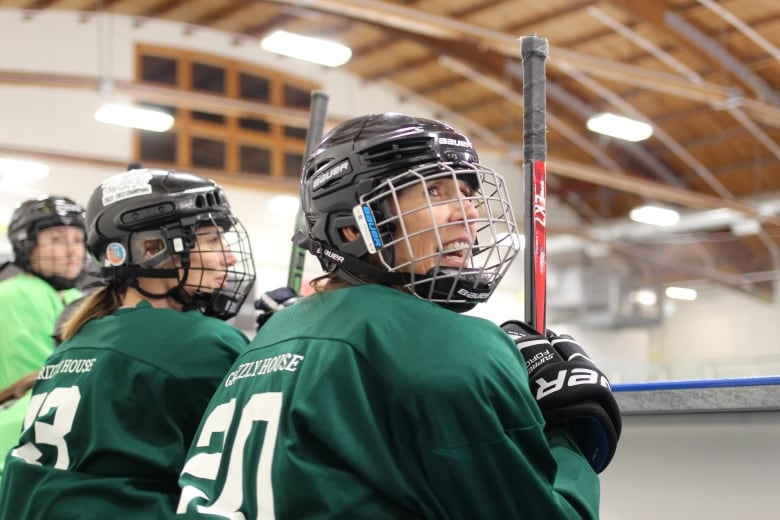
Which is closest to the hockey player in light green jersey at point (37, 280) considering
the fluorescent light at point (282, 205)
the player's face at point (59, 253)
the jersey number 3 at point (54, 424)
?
the player's face at point (59, 253)

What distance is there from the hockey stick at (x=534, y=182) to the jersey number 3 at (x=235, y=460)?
0.80 m

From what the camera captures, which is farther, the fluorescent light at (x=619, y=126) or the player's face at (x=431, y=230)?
the fluorescent light at (x=619, y=126)

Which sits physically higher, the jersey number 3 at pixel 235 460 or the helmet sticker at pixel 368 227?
the helmet sticker at pixel 368 227

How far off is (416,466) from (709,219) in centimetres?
2018

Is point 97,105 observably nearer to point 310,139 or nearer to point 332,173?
point 310,139

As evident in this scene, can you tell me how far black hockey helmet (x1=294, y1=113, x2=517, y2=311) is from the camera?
1.91 m

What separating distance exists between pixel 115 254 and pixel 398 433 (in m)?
1.44

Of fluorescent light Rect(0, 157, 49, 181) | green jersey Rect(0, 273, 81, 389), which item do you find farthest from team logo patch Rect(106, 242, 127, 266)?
fluorescent light Rect(0, 157, 49, 181)

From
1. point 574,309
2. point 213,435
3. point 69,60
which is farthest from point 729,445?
point 69,60

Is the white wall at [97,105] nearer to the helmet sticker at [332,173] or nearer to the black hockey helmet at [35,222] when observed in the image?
the black hockey helmet at [35,222]

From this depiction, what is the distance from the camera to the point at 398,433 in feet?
5.28

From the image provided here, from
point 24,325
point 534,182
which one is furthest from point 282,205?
point 534,182

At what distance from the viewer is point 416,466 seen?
1.61 metres

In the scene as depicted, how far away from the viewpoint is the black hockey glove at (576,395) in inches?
70.5
